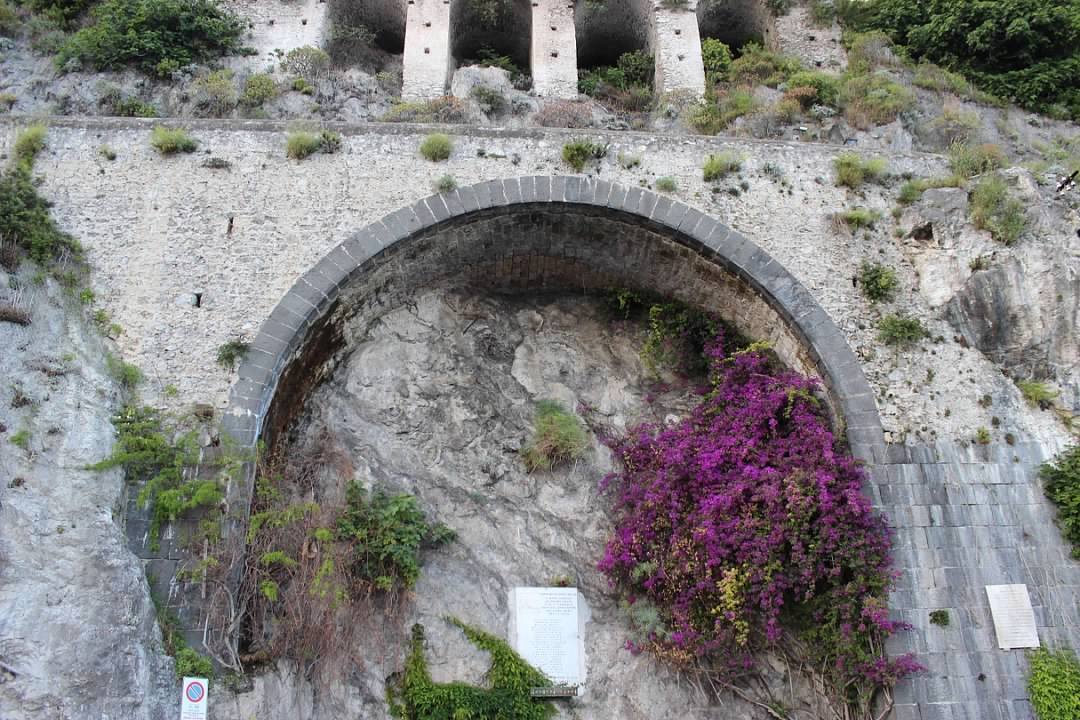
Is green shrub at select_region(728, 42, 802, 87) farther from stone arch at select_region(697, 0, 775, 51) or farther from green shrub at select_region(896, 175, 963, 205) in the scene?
green shrub at select_region(896, 175, 963, 205)

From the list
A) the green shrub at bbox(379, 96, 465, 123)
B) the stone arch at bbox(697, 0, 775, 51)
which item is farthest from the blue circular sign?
the stone arch at bbox(697, 0, 775, 51)

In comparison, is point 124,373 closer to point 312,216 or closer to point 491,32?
point 312,216

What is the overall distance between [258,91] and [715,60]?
287 inches

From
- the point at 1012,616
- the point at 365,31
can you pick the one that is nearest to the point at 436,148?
the point at 365,31

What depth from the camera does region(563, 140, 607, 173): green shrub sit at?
32.2 ft

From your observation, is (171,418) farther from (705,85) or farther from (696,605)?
Answer: (705,85)

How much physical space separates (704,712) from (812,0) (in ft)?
41.1

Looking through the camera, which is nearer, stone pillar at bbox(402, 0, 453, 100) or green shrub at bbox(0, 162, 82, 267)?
green shrub at bbox(0, 162, 82, 267)

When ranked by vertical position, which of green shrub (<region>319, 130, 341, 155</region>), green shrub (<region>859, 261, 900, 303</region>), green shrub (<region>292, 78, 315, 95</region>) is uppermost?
green shrub (<region>292, 78, 315, 95</region>)

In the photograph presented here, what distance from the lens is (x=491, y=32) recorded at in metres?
15.0

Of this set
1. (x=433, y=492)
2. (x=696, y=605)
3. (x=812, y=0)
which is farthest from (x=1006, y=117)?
(x=433, y=492)

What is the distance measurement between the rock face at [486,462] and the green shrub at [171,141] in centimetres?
299

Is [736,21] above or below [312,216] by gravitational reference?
→ above

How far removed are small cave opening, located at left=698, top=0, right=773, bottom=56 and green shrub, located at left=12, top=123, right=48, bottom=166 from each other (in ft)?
35.1
